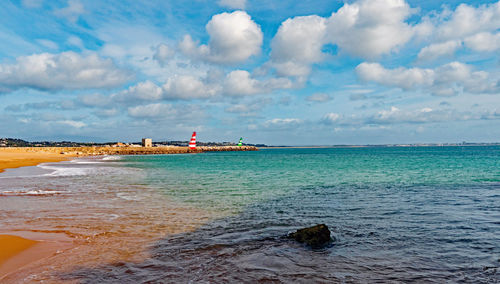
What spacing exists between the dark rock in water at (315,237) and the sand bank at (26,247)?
6.89m

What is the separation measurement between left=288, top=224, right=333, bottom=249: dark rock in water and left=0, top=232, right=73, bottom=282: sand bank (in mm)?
6892

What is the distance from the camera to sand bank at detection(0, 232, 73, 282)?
26.4 ft

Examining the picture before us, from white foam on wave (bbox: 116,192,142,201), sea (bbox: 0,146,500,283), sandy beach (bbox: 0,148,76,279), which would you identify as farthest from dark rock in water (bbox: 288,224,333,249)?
white foam on wave (bbox: 116,192,142,201)

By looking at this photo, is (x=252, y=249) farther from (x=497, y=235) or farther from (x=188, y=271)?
(x=497, y=235)

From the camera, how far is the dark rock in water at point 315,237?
32.0ft

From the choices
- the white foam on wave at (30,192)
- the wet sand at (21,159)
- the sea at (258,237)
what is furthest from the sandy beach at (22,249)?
the wet sand at (21,159)

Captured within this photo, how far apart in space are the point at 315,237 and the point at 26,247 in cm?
837

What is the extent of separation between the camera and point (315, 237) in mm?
9875

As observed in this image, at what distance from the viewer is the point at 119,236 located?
10.7 m

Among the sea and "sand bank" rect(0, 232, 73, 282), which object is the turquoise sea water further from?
"sand bank" rect(0, 232, 73, 282)

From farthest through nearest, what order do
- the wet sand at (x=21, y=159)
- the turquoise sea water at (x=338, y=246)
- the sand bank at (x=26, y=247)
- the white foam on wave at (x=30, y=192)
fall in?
the wet sand at (x=21, y=159)
the white foam on wave at (x=30, y=192)
the sand bank at (x=26, y=247)
the turquoise sea water at (x=338, y=246)

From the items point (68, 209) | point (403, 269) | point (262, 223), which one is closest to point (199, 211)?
point (262, 223)

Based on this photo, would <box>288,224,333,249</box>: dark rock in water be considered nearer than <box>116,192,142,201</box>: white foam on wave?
Yes

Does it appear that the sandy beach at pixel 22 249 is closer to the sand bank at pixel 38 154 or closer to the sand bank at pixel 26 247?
the sand bank at pixel 26 247
